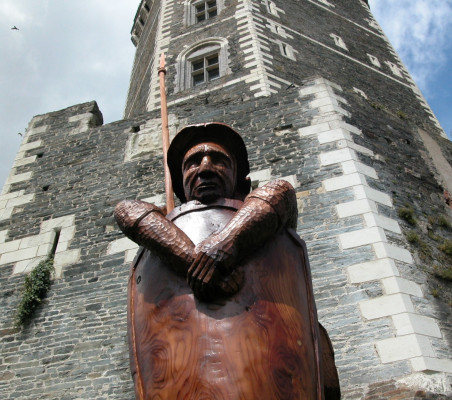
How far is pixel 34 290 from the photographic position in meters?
6.51

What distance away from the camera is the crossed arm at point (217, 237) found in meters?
2.21

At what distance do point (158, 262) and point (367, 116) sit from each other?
21.0 feet

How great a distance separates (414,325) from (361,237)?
124 cm

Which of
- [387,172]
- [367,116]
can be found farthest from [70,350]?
[367,116]

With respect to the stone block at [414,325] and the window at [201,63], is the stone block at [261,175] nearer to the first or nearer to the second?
the stone block at [414,325]

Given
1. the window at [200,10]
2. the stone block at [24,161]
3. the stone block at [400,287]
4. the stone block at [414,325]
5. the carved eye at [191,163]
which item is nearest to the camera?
the carved eye at [191,163]

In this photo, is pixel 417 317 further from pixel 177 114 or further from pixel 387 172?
pixel 177 114

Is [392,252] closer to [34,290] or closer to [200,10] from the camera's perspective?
[34,290]

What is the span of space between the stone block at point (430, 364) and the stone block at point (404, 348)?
0.14 ft

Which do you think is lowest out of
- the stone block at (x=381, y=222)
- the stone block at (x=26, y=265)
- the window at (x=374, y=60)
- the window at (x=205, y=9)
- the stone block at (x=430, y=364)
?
→ the stone block at (x=430, y=364)

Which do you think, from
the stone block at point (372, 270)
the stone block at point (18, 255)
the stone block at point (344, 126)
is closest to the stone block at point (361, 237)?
the stone block at point (372, 270)

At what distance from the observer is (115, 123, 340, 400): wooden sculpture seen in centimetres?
201

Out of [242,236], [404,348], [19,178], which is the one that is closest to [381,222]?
[404,348]

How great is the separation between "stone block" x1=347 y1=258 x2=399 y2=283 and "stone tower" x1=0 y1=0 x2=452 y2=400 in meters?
0.02
